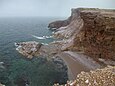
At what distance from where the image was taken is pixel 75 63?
50.0 m

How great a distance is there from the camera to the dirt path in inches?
1757

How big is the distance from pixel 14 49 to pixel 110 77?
48.9m

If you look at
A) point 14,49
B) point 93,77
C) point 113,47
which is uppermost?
point 93,77

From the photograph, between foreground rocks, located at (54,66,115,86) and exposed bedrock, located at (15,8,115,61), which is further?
exposed bedrock, located at (15,8,115,61)

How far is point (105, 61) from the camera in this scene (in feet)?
149

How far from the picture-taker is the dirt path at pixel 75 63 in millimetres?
44638

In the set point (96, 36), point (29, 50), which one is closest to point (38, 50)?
point (29, 50)

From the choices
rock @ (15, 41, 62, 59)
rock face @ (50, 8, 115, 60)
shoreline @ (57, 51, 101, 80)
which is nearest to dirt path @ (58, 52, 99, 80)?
shoreline @ (57, 51, 101, 80)

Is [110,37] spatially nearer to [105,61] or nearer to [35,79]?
[105,61]

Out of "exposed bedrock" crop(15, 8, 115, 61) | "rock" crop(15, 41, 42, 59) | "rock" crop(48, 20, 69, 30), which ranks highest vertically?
"exposed bedrock" crop(15, 8, 115, 61)

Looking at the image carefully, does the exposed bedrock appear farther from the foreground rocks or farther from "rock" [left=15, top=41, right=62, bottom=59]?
the foreground rocks

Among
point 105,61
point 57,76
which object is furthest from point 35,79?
point 105,61

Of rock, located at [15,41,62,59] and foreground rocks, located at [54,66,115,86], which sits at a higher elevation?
foreground rocks, located at [54,66,115,86]

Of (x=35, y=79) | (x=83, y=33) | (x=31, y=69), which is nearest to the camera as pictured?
(x=35, y=79)
